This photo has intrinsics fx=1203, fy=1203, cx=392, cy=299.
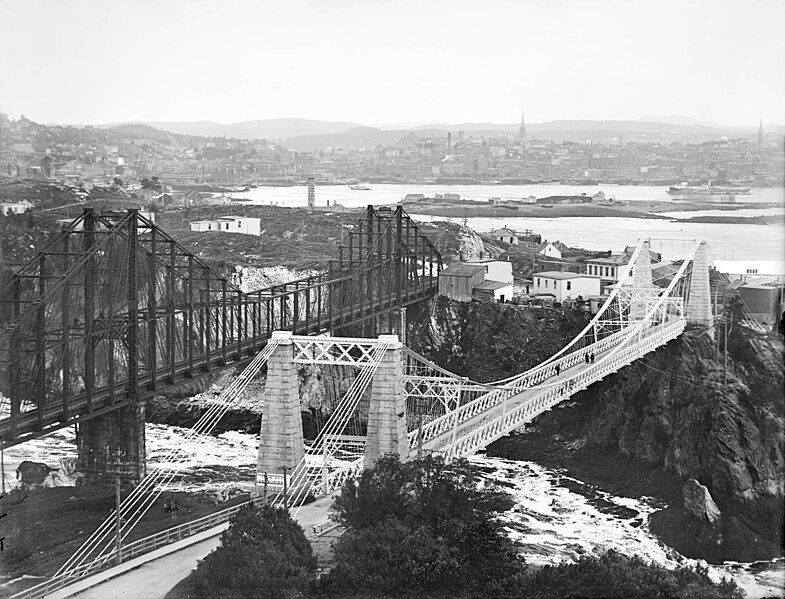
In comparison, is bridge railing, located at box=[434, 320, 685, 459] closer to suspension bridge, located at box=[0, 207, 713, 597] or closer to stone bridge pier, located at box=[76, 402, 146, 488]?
suspension bridge, located at box=[0, 207, 713, 597]

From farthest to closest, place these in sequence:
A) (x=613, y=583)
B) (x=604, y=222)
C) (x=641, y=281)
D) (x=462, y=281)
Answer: (x=604, y=222)
(x=462, y=281)
(x=641, y=281)
(x=613, y=583)

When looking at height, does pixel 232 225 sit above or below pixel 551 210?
above

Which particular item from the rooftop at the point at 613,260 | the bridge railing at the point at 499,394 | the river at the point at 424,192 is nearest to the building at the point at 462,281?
the rooftop at the point at 613,260

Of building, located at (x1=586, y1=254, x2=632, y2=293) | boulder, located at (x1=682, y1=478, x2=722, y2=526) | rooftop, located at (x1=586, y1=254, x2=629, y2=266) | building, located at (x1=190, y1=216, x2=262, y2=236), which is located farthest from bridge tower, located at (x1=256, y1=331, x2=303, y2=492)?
building, located at (x1=190, y1=216, x2=262, y2=236)

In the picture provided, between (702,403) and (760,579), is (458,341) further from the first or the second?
(760,579)

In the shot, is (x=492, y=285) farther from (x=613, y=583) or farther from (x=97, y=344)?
(x=613, y=583)

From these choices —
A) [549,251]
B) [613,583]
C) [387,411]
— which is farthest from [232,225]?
[613,583]

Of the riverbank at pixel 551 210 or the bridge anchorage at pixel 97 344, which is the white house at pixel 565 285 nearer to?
the bridge anchorage at pixel 97 344
